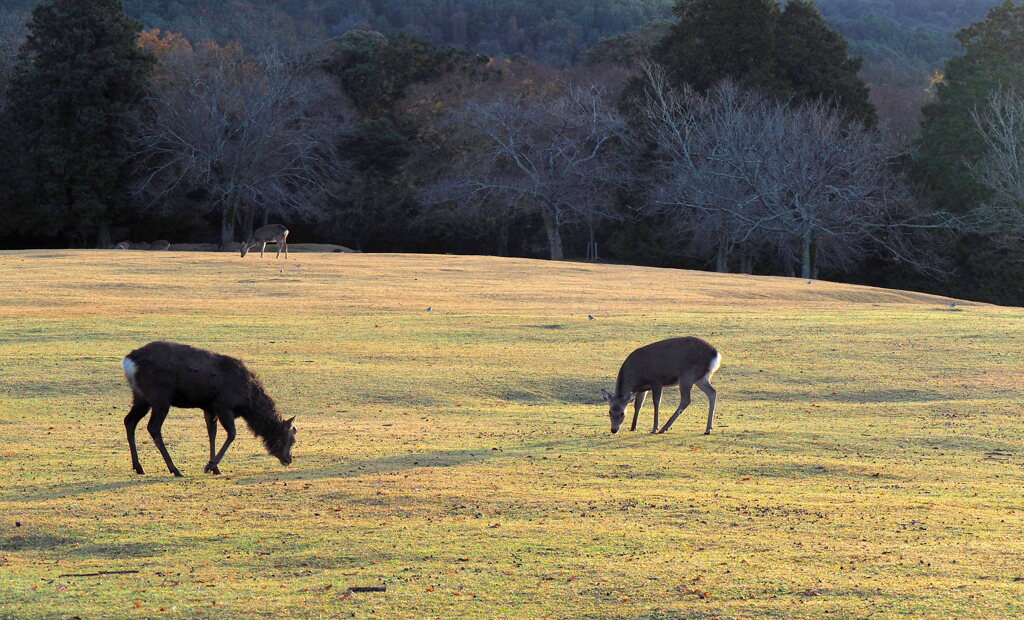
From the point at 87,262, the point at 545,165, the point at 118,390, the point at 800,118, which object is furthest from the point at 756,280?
the point at 118,390

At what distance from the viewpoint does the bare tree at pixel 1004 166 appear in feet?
155

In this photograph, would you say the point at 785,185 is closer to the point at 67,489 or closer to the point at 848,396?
the point at 848,396

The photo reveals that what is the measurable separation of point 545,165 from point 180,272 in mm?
24015

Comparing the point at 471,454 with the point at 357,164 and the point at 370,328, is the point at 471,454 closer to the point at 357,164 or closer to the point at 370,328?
the point at 370,328

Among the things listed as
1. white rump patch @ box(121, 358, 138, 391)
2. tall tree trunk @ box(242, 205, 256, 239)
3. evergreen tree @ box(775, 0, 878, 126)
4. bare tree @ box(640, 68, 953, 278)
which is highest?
evergreen tree @ box(775, 0, 878, 126)

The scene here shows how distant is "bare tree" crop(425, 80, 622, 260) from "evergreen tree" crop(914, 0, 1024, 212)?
50.1 feet

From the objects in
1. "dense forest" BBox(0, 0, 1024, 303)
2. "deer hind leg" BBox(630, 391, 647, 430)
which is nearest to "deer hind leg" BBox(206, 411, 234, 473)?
"deer hind leg" BBox(630, 391, 647, 430)

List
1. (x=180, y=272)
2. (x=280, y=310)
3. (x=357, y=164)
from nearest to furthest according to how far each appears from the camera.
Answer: (x=280, y=310), (x=180, y=272), (x=357, y=164)

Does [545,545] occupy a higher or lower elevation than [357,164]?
lower

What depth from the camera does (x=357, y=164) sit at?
2576 inches

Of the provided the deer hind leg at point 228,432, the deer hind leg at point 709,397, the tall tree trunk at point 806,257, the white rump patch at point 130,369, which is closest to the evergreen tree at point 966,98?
the tall tree trunk at point 806,257

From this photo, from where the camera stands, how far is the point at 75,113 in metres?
58.7

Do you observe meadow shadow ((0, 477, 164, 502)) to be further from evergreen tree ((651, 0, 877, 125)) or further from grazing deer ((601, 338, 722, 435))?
evergreen tree ((651, 0, 877, 125))

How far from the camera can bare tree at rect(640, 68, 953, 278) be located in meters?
51.0
